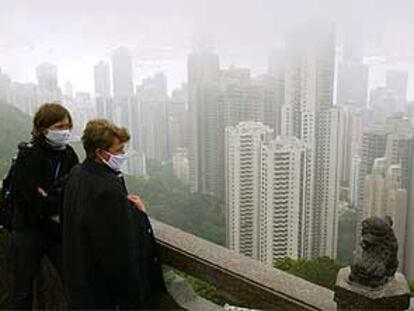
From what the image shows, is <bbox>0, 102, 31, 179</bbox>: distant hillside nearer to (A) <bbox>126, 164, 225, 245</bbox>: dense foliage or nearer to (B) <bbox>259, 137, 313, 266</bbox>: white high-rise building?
(A) <bbox>126, 164, 225, 245</bbox>: dense foliage

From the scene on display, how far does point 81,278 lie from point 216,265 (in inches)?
19.0

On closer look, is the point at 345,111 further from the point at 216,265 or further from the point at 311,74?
the point at 216,265

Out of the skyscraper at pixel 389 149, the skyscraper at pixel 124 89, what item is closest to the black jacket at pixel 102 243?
the skyscraper at pixel 124 89

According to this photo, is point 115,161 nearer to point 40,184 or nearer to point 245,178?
point 40,184

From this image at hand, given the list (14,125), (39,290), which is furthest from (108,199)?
(14,125)

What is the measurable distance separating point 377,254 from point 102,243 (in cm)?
86

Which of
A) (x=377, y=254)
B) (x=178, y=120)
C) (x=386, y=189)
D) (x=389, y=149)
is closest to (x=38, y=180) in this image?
(x=377, y=254)

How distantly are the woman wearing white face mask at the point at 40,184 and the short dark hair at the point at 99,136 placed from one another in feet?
1.09

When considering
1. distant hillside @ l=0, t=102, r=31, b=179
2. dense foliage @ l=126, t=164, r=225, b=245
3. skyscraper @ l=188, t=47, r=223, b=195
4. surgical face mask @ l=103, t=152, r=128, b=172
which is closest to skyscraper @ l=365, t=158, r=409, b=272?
dense foliage @ l=126, t=164, r=225, b=245

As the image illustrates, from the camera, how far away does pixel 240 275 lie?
1.81 metres

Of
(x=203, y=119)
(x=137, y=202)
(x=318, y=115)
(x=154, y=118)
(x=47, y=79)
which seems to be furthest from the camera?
(x=318, y=115)

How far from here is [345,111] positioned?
36.3ft

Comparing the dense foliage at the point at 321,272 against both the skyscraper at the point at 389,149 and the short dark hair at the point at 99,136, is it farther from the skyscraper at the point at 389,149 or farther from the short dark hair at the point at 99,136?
the skyscraper at the point at 389,149

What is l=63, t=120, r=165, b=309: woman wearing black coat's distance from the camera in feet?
5.46
